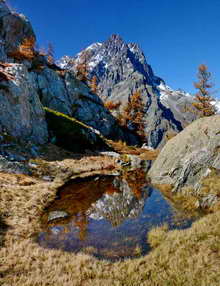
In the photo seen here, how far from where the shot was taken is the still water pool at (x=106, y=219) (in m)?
8.48

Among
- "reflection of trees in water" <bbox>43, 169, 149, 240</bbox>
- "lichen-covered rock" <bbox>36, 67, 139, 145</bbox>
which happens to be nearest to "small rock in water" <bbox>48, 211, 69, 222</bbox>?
"reflection of trees in water" <bbox>43, 169, 149, 240</bbox>

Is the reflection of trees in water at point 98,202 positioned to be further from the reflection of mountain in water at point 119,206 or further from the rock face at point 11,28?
the rock face at point 11,28

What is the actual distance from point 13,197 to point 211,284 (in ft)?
39.8

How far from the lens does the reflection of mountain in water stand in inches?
471

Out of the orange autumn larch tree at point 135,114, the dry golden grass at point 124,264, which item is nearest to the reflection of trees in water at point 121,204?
the dry golden grass at point 124,264

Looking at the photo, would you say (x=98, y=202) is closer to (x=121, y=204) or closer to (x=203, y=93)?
(x=121, y=204)

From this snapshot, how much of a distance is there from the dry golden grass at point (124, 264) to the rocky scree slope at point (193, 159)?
477cm

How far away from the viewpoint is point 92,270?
6.46 meters

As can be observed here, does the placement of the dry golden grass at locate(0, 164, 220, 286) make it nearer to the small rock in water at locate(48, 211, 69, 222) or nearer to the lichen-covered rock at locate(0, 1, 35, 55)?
the small rock in water at locate(48, 211, 69, 222)

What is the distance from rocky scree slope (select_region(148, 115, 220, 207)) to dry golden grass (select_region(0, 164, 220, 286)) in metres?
4.77

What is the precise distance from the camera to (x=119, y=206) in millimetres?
13578

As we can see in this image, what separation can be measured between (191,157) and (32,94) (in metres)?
25.4

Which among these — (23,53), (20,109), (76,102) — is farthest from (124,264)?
(23,53)

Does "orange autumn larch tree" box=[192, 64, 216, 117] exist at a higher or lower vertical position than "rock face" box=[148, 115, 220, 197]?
higher
